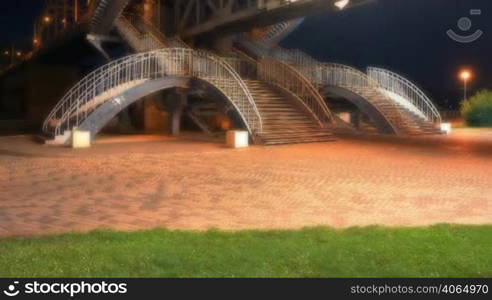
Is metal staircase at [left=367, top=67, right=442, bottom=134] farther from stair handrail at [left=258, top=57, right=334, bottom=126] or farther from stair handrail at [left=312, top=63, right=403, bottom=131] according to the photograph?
stair handrail at [left=258, top=57, right=334, bottom=126]

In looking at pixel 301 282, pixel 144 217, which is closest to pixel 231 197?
pixel 144 217

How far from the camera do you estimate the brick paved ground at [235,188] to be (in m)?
8.12

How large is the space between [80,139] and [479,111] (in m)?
25.8

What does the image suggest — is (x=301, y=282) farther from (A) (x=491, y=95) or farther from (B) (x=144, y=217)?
(A) (x=491, y=95)

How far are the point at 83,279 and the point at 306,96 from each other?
67.6 ft

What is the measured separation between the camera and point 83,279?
198 inches

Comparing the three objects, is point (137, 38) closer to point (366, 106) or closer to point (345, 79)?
point (345, 79)

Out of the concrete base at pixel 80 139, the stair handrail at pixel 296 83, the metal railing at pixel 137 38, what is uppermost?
the metal railing at pixel 137 38

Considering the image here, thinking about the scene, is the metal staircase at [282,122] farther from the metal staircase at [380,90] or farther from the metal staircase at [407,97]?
the metal staircase at [407,97]

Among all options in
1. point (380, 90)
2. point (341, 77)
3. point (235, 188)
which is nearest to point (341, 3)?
point (341, 77)

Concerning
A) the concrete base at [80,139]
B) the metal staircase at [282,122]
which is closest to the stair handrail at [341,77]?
the metal staircase at [282,122]

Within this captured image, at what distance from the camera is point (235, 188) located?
433 inches

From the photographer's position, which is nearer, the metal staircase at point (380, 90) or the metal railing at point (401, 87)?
the metal staircase at point (380, 90)

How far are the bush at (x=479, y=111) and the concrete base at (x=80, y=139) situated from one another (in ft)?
83.1
